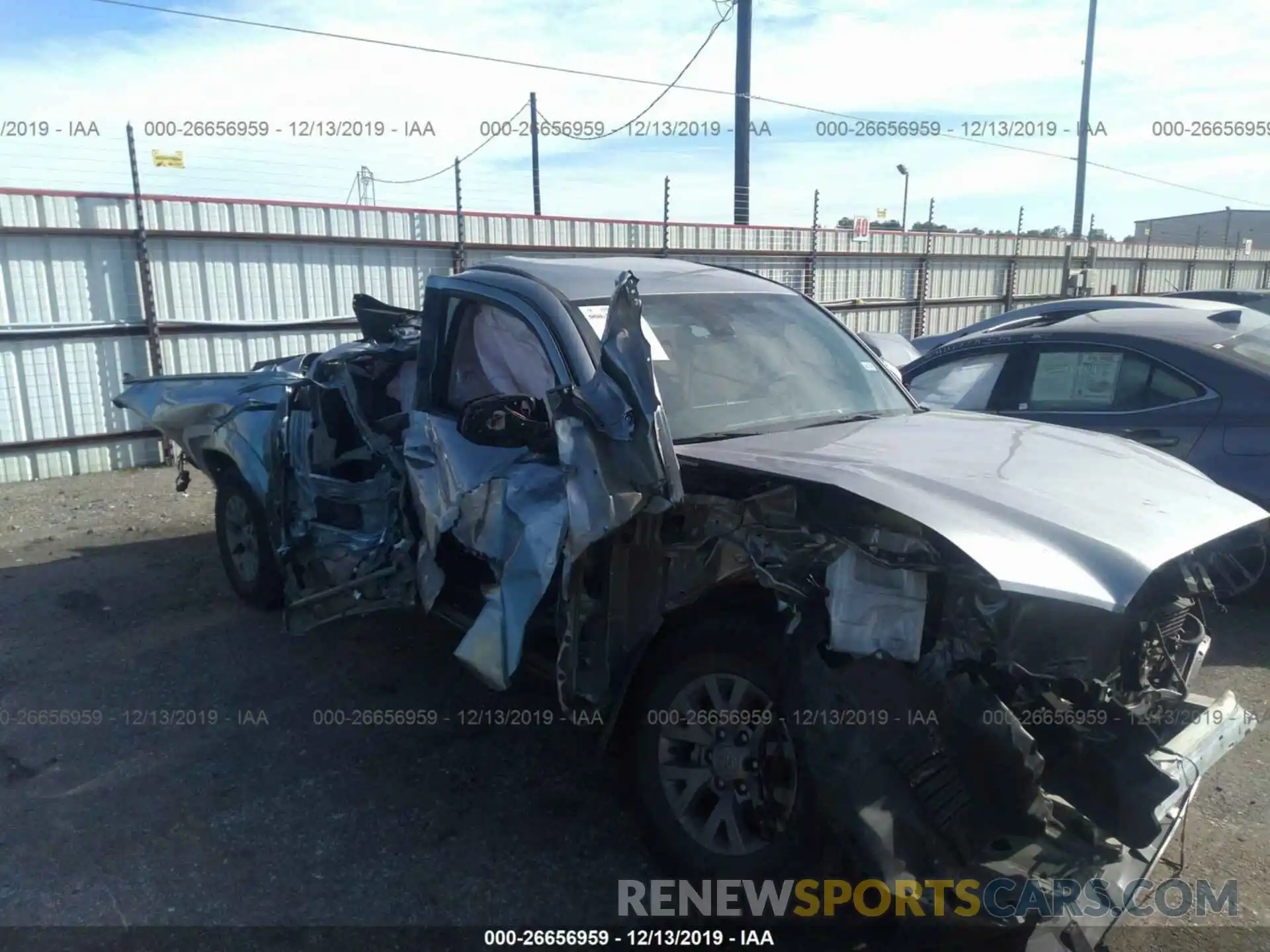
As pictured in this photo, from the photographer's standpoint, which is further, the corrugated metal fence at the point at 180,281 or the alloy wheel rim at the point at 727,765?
the corrugated metal fence at the point at 180,281

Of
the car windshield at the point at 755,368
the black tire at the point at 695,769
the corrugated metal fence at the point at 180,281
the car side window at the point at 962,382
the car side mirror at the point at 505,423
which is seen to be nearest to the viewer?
the black tire at the point at 695,769

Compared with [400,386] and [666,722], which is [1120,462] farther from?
[400,386]

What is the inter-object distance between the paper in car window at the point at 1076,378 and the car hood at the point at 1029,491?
1846mm

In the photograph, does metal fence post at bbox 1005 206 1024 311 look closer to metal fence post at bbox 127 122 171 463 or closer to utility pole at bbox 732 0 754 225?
utility pole at bbox 732 0 754 225

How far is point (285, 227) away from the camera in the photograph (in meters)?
10.1

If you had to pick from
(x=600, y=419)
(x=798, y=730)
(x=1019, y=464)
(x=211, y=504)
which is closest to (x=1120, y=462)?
(x=1019, y=464)

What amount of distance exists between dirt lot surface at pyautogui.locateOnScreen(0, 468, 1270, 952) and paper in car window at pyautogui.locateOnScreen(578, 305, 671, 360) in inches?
65.4

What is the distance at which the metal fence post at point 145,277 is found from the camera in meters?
9.22

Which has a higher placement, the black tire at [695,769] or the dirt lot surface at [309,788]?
the black tire at [695,769]

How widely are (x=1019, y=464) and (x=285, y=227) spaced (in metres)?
9.01

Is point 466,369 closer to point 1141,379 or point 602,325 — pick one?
point 602,325

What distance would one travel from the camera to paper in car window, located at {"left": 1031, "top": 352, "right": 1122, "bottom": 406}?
5.49 meters

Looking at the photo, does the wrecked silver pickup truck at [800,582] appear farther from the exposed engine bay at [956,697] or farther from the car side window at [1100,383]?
the car side window at [1100,383]

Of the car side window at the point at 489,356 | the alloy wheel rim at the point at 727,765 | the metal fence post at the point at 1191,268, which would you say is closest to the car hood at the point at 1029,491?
the alloy wheel rim at the point at 727,765
